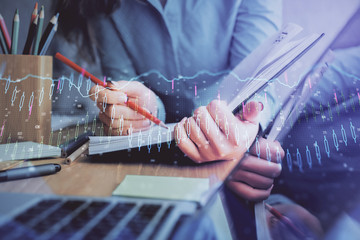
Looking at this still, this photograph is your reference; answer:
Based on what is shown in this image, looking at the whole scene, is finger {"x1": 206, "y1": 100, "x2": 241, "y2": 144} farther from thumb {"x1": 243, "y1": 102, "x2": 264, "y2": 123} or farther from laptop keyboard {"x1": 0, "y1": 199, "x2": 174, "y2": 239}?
laptop keyboard {"x1": 0, "y1": 199, "x2": 174, "y2": 239}

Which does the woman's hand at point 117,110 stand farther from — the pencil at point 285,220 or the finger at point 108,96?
the pencil at point 285,220

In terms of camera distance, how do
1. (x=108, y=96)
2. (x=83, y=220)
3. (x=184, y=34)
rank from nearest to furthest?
(x=83, y=220), (x=108, y=96), (x=184, y=34)

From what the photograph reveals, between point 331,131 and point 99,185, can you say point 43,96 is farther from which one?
point 331,131

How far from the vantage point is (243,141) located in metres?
0.32

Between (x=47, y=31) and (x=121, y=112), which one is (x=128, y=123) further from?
(x=47, y=31)

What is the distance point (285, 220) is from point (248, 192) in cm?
5

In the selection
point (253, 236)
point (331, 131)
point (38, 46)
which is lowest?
point (253, 236)

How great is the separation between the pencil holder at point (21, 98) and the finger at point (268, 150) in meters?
0.36

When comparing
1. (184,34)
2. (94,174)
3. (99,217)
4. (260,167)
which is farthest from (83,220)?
(184,34)

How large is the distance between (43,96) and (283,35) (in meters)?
0.43

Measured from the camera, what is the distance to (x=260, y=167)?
315mm

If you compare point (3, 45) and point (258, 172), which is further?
point (3, 45)

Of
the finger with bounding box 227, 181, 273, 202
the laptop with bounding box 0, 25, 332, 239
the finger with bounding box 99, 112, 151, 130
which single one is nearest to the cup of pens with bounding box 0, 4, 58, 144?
the finger with bounding box 99, 112, 151, 130

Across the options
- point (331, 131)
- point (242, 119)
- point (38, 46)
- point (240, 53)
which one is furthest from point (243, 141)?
point (38, 46)
